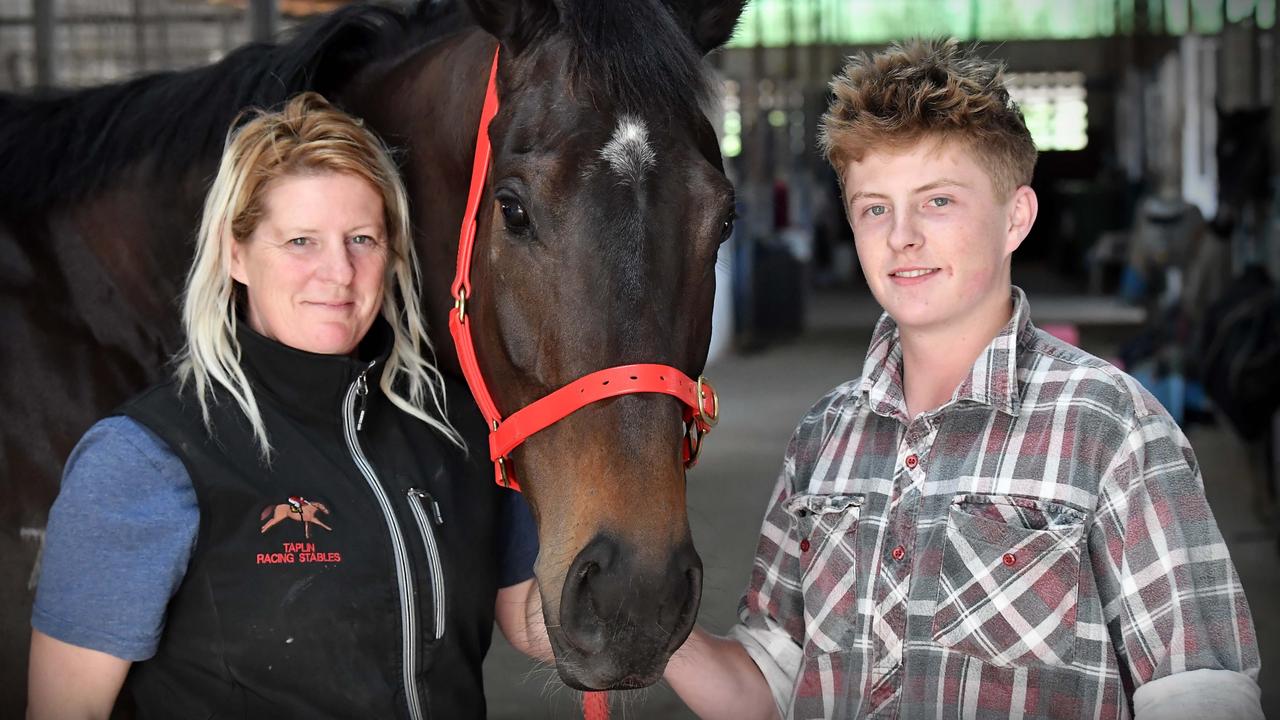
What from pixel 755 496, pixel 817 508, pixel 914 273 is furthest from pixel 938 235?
pixel 755 496

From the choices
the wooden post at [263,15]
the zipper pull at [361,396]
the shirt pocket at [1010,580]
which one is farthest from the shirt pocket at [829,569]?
the wooden post at [263,15]

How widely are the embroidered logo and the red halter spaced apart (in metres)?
0.23

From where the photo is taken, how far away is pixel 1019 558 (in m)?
1.39

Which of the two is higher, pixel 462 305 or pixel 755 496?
pixel 462 305

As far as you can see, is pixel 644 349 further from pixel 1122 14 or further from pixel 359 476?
pixel 1122 14

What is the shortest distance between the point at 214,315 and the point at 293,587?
372mm

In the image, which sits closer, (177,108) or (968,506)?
(968,506)

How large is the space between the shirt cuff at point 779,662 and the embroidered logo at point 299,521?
559mm

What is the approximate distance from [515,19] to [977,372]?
0.74 m

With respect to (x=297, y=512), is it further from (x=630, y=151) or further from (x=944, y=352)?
(x=944, y=352)

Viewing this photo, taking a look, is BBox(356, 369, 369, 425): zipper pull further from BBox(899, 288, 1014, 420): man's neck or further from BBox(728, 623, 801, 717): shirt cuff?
BBox(899, 288, 1014, 420): man's neck

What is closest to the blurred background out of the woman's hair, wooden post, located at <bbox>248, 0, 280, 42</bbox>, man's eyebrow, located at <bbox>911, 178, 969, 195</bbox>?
wooden post, located at <bbox>248, 0, 280, 42</bbox>

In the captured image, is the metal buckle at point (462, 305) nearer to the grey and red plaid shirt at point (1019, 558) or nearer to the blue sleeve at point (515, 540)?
the blue sleeve at point (515, 540)

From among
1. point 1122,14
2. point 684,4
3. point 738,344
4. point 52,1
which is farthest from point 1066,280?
point 684,4
